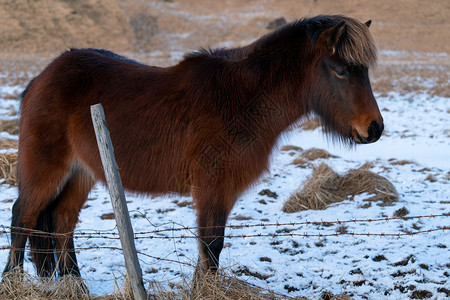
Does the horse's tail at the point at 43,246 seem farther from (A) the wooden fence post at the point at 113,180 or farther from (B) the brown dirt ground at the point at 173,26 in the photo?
(B) the brown dirt ground at the point at 173,26

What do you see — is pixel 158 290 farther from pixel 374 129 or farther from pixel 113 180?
pixel 374 129

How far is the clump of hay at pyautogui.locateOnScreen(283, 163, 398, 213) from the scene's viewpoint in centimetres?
523

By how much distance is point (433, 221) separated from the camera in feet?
15.0

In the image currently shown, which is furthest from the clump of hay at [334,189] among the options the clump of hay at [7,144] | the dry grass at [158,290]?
the clump of hay at [7,144]

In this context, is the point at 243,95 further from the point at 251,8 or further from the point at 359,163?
the point at 251,8

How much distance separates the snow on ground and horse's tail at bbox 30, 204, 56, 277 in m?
0.13

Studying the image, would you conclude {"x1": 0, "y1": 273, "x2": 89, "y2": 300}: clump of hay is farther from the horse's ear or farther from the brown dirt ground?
the brown dirt ground

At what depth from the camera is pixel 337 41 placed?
9.15ft

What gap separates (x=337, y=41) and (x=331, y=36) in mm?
65

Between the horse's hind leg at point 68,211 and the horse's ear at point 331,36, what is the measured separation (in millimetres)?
2298

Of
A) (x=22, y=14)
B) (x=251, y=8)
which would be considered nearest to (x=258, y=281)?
(x=22, y=14)

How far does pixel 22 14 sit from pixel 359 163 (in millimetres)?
35719

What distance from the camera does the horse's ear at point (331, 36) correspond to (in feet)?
9.07

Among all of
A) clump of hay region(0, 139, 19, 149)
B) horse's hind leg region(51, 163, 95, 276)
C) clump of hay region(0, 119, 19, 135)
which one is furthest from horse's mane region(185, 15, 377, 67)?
clump of hay region(0, 119, 19, 135)
